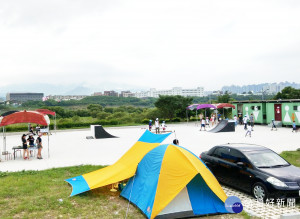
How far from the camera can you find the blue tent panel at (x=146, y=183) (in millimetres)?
6516

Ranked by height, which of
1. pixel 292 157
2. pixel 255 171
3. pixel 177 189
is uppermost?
pixel 255 171

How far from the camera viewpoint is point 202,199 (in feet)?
21.8

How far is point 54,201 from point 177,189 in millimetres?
3233

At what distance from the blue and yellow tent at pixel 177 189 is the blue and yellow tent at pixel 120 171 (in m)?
0.95

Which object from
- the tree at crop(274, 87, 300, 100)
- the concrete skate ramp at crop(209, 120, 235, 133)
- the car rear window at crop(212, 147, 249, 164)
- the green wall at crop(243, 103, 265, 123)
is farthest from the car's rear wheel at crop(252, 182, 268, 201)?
the tree at crop(274, 87, 300, 100)

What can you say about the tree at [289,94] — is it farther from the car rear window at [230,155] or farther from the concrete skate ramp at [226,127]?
the car rear window at [230,155]

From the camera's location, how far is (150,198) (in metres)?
6.47

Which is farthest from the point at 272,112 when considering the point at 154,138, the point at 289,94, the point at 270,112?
the point at 289,94

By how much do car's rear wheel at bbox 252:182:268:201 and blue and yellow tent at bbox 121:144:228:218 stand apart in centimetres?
112

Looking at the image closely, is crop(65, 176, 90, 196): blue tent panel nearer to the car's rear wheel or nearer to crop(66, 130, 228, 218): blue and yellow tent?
crop(66, 130, 228, 218): blue and yellow tent

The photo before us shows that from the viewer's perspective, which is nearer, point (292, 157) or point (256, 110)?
point (292, 157)

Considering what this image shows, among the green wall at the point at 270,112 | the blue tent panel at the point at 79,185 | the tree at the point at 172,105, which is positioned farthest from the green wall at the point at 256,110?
the blue tent panel at the point at 79,185

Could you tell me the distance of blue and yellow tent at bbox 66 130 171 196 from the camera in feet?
25.6

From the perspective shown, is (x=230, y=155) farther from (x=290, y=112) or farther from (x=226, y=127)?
(x=290, y=112)
